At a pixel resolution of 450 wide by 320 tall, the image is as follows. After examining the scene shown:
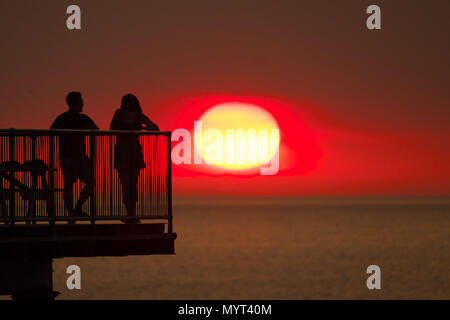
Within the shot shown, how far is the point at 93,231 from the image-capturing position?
15266 millimetres

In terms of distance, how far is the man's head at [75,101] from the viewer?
1520 centimetres

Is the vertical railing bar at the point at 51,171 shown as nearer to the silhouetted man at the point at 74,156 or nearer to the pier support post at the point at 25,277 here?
the silhouetted man at the point at 74,156

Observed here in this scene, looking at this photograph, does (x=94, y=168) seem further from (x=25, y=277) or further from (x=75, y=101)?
(x=25, y=277)

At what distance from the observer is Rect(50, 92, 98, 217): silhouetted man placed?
15117 millimetres

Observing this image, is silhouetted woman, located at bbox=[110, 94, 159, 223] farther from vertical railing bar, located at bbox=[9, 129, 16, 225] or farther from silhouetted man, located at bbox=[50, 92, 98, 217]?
vertical railing bar, located at bbox=[9, 129, 16, 225]

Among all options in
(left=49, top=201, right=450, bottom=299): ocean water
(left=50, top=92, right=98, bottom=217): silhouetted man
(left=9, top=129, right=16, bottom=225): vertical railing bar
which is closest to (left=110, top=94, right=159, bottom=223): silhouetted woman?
(left=50, top=92, right=98, bottom=217): silhouetted man

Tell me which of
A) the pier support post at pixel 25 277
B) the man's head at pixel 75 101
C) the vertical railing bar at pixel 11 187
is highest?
the man's head at pixel 75 101

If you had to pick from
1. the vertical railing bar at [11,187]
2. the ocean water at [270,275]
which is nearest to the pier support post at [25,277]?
the vertical railing bar at [11,187]

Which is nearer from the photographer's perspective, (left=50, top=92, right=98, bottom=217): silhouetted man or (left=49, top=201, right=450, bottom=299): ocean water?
(left=50, top=92, right=98, bottom=217): silhouetted man

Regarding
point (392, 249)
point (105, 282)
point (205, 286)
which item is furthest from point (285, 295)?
point (392, 249)

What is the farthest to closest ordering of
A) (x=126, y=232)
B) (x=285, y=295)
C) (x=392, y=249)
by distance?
(x=392, y=249) < (x=285, y=295) < (x=126, y=232)

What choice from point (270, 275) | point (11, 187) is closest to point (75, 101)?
point (11, 187)
